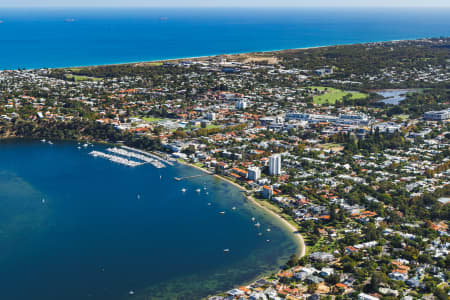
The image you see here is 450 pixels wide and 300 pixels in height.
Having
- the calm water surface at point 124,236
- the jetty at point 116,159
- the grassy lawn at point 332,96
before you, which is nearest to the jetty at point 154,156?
the calm water surface at point 124,236

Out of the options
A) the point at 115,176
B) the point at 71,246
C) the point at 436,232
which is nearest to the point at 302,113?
the point at 115,176

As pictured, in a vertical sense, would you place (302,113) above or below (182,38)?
below

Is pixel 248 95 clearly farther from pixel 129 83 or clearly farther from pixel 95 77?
pixel 95 77

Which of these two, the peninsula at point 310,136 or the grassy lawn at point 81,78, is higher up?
the grassy lawn at point 81,78

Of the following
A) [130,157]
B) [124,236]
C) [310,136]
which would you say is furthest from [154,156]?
[124,236]

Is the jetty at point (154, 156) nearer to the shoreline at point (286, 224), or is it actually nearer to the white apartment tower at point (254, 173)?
the shoreline at point (286, 224)

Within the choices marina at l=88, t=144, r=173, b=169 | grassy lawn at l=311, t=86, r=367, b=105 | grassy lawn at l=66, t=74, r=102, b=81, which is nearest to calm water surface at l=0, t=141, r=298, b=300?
marina at l=88, t=144, r=173, b=169

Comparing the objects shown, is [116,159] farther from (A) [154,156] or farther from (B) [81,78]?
(B) [81,78]

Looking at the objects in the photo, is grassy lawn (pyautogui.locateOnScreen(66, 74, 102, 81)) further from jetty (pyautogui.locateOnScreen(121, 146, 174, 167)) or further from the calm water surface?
the calm water surface
